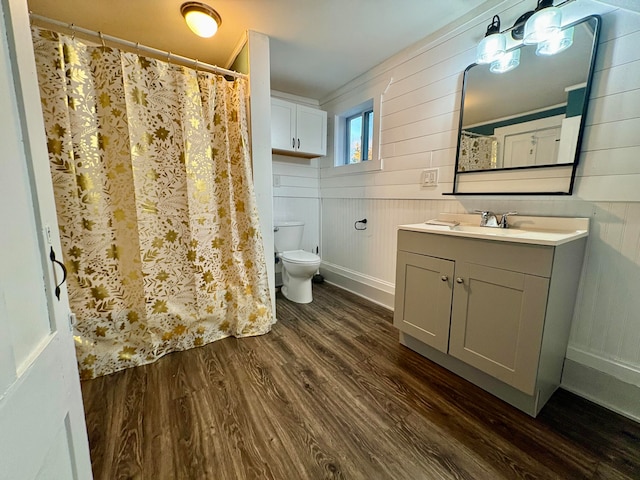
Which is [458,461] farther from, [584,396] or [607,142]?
[607,142]

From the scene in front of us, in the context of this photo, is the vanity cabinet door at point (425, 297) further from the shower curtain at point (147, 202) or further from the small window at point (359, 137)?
the small window at point (359, 137)

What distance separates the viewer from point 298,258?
8.32 feet

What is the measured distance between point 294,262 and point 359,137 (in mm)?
1580

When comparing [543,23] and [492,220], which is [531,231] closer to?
[492,220]

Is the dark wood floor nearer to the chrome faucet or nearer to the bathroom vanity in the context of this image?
the bathroom vanity

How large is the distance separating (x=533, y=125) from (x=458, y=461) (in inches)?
A: 69.8

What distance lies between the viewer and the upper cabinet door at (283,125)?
8.75 feet

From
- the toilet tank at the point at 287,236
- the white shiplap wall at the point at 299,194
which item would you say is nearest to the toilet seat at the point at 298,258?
the toilet tank at the point at 287,236

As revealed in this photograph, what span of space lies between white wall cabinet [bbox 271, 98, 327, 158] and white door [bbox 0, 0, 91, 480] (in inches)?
85.8

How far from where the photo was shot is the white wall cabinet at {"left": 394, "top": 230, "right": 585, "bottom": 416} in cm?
123

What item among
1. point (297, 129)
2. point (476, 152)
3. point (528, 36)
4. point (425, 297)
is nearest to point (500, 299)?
point (425, 297)

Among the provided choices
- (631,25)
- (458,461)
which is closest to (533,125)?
(631,25)

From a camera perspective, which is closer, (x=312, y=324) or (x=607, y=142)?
(x=607, y=142)

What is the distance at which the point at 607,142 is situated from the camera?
1.32 m
